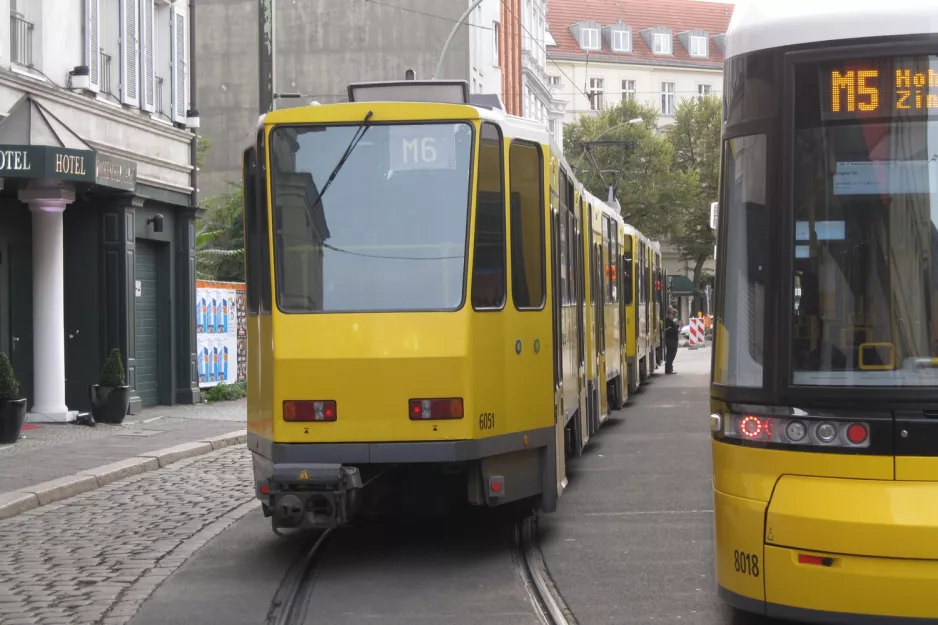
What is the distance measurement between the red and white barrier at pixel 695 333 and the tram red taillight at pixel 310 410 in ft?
159

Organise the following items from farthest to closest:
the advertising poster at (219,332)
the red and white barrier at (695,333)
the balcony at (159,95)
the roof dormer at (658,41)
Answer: the roof dormer at (658,41)
the red and white barrier at (695,333)
the advertising poster at (219,332)
the balcony at (159,95)

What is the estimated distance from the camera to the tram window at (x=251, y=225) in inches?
375

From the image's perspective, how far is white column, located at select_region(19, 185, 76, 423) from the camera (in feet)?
67.4

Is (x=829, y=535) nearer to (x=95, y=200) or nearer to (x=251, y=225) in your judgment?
(x=251, y=225)

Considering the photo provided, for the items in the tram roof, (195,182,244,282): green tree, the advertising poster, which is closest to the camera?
the tram roof

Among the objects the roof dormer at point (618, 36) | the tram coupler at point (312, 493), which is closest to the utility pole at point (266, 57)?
the tram coupler at point (312, 493)

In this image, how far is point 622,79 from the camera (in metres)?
93.5

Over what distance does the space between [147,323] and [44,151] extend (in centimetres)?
637

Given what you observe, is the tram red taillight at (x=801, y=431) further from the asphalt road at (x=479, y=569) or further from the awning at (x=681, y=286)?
the awning at (x=681, y=286)

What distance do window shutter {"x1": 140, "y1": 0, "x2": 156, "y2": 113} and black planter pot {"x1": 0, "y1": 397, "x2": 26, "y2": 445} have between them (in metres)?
7.72

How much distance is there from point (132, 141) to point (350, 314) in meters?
15.3

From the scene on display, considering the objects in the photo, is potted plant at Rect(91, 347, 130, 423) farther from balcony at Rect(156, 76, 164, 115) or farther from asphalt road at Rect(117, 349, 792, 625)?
asphalt road at Rect(117, 349, 792, 625)

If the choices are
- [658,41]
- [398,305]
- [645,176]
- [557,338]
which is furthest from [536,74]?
[398,305]

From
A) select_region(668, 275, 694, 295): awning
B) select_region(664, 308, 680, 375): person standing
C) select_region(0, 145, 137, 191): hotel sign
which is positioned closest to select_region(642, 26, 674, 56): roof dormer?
select_region(668, 275, 694, 295): awning
